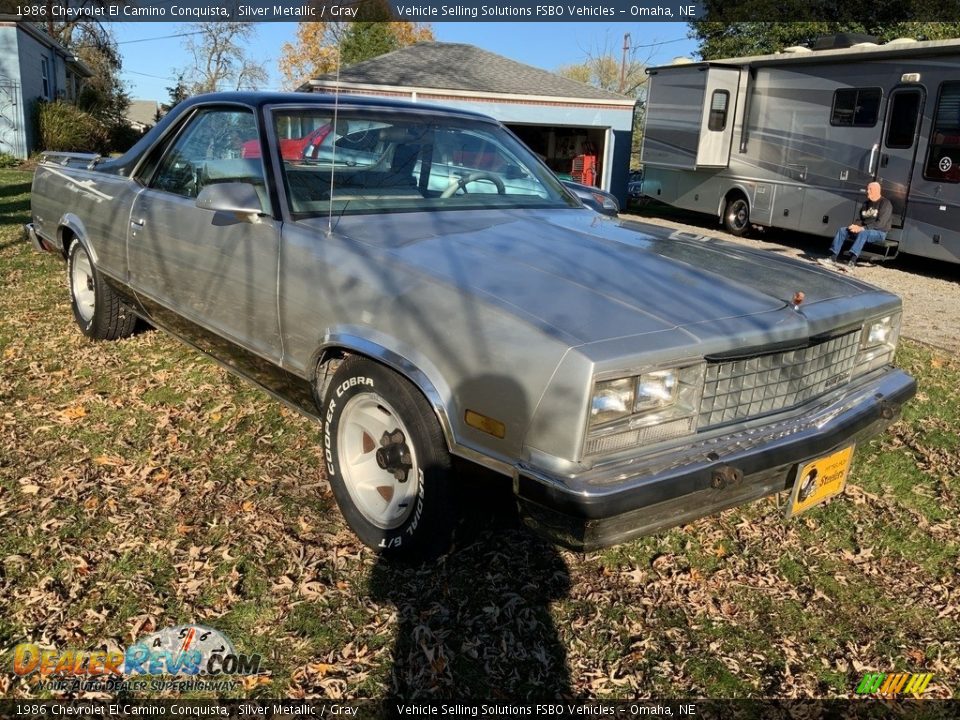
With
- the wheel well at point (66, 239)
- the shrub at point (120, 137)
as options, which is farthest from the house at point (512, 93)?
the wheel well at point (66, 239)

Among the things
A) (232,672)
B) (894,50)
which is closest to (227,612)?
(232,672)

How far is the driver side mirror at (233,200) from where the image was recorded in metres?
3.31

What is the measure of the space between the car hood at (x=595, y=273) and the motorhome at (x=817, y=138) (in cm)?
854

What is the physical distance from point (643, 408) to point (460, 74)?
804 inches

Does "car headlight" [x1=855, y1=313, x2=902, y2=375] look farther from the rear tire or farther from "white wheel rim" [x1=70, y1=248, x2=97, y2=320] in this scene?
the rear tire

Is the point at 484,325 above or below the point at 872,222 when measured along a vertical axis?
above

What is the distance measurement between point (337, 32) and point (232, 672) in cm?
277

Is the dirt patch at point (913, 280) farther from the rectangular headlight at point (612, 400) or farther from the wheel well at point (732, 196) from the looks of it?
the rectangular headlight at point (612, 400)

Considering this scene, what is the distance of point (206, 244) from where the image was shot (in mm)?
3748

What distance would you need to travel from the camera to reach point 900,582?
312 cm

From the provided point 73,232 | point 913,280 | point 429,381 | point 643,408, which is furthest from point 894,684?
point 913,280

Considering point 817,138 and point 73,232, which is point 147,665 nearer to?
point 73,232

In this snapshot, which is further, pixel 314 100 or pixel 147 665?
pixel 314 100

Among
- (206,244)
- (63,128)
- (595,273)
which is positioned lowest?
(63,128)
